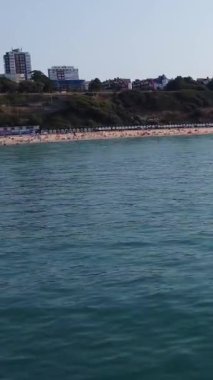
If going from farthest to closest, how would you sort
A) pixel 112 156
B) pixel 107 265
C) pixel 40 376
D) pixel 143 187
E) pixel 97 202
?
pixel 112 156 → pixel 143 187 → pixel 97 202 → pixel 107 265 → pixel 40 376

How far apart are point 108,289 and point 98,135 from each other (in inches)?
3957

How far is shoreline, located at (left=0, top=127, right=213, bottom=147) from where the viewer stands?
104037 mm

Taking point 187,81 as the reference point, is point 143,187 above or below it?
below

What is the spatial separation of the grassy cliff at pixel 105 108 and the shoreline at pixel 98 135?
12401 millimetres

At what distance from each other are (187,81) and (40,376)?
577 ft

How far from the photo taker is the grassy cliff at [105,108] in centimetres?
12800

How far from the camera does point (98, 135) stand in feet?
372

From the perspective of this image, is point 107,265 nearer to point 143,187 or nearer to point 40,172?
point 143,187

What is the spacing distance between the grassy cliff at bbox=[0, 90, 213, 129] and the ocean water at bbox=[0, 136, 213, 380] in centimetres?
9990

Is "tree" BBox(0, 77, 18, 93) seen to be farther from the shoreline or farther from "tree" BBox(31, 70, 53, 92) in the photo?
the shoreline

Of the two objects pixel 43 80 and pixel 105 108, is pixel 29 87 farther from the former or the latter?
pixel 105 108

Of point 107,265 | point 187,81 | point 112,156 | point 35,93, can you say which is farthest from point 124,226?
point 187,81

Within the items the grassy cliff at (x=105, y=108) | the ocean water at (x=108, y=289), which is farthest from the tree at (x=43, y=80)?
the ocean water at (x=108, y=289)

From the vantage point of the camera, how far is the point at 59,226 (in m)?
22.3
